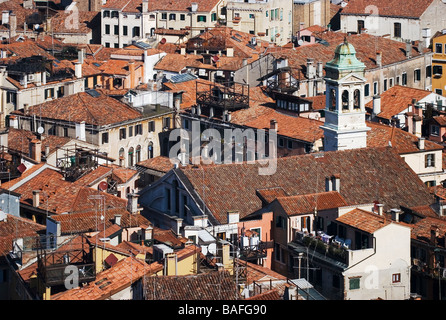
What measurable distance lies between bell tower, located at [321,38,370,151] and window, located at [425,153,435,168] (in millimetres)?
2976

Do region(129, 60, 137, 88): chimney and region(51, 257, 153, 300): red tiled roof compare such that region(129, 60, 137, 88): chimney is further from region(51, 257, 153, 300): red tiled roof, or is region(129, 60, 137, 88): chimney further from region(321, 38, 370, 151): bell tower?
region(51, 257, 153, 300): red tiled roof

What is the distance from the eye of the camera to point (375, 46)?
8738cm

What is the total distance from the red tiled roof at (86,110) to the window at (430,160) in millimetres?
15846

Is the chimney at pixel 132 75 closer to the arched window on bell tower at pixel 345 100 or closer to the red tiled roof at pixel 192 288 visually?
the arched window on bell tower at pixel 345 100

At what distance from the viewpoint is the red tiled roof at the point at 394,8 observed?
9869 centimetres

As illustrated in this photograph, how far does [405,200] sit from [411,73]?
3277cm

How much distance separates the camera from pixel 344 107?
62.4 m

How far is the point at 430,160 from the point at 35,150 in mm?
16636

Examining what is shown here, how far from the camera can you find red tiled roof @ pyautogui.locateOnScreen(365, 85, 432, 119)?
241 ft

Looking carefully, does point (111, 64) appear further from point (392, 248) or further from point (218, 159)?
point (392, 248)

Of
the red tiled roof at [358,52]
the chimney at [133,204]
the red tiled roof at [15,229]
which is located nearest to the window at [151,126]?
the red tiled roof at [358,52]

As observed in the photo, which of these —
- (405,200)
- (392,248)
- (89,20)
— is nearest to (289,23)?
(89,20)

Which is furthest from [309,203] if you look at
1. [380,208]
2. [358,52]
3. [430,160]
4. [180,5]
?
[180,5]
